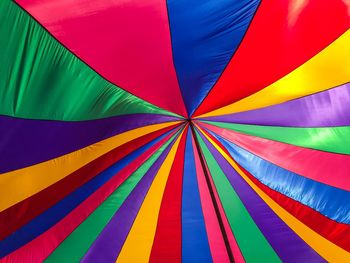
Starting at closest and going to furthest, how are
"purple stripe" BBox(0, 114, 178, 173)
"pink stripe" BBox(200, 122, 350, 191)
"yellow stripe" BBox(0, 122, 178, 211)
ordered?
"purple stripe" BBox(0, 114, 178, 173) < "yellow stripe" BBox(0, 122, 178, 211) < "pink stripe" BBox(200, 122, 350, 191)

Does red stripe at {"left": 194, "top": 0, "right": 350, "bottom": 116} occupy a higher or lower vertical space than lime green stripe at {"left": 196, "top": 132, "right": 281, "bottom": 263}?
higher

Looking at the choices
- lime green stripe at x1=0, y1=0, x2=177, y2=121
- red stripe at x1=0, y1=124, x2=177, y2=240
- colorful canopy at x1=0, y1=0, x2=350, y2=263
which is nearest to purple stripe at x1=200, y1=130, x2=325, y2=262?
colorful canopy at x1=0, y1=0, x2=350, y2=263

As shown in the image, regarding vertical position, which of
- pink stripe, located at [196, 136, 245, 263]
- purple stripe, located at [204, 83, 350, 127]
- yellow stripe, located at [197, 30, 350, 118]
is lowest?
pink stripe, located at [196, 136, 245, 263]

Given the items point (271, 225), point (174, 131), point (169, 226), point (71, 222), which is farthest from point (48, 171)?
point (271, 225)

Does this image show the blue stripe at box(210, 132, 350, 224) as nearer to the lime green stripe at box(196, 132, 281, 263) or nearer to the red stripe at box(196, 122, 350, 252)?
the red stripe at box(196, 122, 350, 252)

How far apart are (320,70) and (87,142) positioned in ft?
5.60

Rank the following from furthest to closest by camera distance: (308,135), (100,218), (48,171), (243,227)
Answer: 1. (243,227)
2. (100,218)
3. (308,135)
4. (48,171)

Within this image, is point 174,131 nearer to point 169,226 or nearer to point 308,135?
point 169,226

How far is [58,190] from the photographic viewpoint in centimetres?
303

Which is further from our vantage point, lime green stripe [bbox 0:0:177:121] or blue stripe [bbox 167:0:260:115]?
blue stripe [bbox 167:0:260:115]

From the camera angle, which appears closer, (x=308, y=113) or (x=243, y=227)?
(x=308, y=113)

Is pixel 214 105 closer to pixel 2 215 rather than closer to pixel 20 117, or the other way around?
pixel 20 117

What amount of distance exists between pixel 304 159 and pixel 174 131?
3.41 ft

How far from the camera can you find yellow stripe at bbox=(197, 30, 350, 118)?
9.52ft
